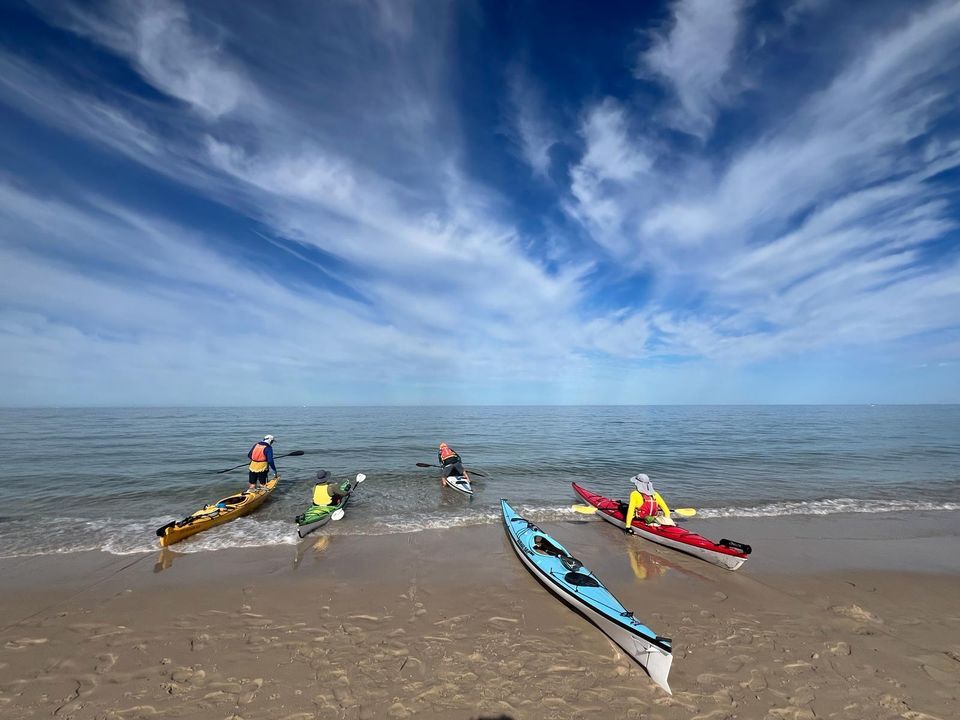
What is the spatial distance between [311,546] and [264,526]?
308 centimetres

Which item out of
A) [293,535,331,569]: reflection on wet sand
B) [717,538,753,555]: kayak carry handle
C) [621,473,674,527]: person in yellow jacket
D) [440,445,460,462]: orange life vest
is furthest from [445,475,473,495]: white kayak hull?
[717,538,753,555]: kayak carry handle

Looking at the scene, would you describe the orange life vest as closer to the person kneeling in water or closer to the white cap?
the person kneeling in water

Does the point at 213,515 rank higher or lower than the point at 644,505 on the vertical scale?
lower

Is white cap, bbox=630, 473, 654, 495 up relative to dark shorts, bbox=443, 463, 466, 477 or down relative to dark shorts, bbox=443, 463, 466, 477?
up

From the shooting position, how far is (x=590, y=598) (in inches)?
292

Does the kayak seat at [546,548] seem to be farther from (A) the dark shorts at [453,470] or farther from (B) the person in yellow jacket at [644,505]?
(A) the dark shorts at [453,470]

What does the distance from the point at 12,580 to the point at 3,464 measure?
2204 cm

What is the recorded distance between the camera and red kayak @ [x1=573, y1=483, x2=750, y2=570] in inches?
388

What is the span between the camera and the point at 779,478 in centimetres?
2108

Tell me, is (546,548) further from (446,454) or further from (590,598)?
(446,454)

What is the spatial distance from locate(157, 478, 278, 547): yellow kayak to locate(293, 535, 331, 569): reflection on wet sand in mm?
3640

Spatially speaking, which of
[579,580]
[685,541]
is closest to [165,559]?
[579,580]

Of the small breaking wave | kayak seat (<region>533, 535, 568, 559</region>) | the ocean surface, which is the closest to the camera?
kayak seat (<region>533, 535, 568, 559</region>)

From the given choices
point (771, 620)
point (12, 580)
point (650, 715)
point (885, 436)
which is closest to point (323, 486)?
point (12, 580)
